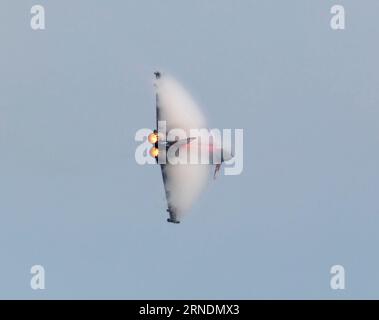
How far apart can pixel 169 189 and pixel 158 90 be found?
11288mm

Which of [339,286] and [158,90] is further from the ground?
[158,90]

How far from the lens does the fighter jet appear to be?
518 ft

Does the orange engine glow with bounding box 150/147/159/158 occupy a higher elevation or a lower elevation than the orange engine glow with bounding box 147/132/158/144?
lower

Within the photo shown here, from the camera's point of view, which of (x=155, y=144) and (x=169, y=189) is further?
(x=169, y=189)

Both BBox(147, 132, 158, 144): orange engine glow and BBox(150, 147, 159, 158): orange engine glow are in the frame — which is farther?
BBox(150, 147, 159, 158): orange engine glow

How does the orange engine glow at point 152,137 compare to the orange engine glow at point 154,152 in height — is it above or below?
above

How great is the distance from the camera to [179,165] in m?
160

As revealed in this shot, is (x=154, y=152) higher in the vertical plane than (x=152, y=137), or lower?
lower

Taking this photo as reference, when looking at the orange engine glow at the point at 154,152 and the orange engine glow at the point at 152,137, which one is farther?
the orange engine glow at the point at 154,152

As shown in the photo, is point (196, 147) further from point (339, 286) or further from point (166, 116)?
point (339, 286)

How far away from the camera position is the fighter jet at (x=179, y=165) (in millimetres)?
158000
